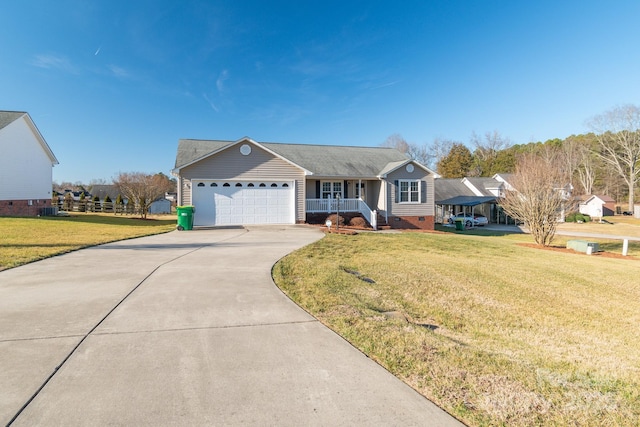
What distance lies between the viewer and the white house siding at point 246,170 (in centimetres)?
1786

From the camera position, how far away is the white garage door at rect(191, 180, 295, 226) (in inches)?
715

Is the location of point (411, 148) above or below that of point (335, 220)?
above

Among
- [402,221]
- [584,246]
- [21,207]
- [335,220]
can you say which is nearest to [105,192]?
[21,207]

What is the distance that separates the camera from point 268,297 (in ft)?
17.5

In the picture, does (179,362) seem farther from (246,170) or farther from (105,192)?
(105,192)

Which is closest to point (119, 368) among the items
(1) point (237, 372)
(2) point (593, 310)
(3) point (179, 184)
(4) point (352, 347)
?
(1) point (237, 372)

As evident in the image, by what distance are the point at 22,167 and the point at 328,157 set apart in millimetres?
22206

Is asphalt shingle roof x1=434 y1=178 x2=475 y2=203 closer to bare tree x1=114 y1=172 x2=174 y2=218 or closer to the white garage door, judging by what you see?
the white garage door

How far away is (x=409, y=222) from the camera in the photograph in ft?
72.5

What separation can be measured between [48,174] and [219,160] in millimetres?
19380

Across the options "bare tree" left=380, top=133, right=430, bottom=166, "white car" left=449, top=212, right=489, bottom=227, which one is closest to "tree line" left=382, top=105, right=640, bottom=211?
"bare tree" left=380, top=133, right=430, bottom=166

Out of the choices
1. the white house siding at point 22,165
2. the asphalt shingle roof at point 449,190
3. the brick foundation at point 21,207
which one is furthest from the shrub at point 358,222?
the white house siding at point 22,165

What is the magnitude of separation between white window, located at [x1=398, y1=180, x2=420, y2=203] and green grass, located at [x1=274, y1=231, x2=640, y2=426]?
11771 mm

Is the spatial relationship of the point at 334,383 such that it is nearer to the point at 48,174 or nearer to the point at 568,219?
the point at 48,174
